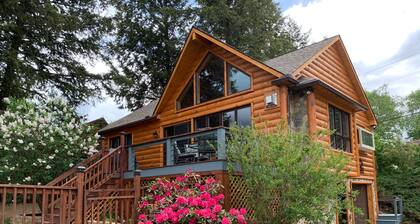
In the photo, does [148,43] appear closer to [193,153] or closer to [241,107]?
[241,107]

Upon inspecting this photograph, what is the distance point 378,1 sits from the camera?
67.2 ft

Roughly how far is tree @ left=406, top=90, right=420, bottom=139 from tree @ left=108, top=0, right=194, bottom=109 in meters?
26.5

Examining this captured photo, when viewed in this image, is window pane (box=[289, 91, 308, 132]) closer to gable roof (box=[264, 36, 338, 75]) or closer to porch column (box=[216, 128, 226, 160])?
gable roof (box=[264, 36, 338, 75])

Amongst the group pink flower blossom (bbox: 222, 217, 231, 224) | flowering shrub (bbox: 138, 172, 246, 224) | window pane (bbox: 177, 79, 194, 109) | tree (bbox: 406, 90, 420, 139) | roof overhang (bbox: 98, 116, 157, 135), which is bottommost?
pink flower blossom (bbox: 222, 217, 231, 224)

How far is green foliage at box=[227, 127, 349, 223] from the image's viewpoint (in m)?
7.18

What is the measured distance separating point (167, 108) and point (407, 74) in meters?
32.4

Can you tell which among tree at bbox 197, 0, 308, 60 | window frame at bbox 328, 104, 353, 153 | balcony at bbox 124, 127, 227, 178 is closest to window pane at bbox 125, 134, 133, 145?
balcony at bbox 124, 127, 227, 178

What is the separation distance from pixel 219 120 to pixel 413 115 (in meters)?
35.0

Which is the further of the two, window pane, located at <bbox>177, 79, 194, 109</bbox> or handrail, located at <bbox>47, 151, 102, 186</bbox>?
window pane, located at <bbox>177, 79, 194, 109</bbox>

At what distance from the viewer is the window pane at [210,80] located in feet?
37.8

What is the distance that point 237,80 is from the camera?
36.1 feet

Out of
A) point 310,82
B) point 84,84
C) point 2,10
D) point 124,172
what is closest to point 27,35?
point 2,10

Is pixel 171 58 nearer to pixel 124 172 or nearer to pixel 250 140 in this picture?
pixel 124 172

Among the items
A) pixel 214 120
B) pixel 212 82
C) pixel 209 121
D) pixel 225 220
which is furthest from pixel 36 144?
pixel 225 220
